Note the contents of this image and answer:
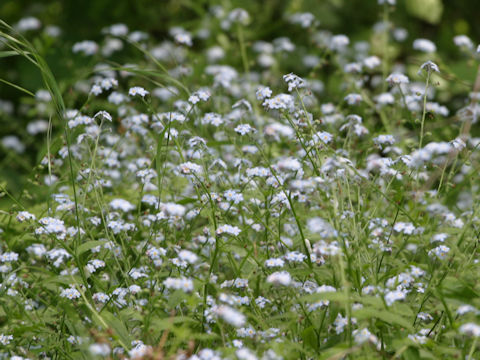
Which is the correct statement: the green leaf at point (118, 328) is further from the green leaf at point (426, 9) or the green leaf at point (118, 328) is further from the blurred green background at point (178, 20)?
the green leaf at point (426, 9)

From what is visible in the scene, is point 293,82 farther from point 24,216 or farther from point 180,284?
point 24,216

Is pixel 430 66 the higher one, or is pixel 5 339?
pixel 430 66

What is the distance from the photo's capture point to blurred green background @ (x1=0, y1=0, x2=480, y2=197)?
19.1ft

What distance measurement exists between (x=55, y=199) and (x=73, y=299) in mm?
715

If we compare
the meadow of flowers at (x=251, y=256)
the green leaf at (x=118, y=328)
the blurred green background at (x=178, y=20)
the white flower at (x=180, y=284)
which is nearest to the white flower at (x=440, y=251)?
the meadow of flowers at (x=251, y=256)

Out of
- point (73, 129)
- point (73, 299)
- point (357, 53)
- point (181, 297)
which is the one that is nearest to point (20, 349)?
point (73, 299)

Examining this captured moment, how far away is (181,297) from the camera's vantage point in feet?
7.27

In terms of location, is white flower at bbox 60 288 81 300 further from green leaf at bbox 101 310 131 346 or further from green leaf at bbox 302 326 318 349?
green leaf at bbox 302 326 318 349

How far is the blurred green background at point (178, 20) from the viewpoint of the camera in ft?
19.1

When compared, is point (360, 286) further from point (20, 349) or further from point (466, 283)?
point (20, 349)

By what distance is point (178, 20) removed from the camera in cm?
675

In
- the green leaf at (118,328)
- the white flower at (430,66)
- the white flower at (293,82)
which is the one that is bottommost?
the green leaf at (118,328)

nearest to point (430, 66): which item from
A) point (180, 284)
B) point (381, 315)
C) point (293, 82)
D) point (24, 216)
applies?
point (293, 82)

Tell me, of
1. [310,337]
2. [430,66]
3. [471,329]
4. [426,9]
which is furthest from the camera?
[426,9]
